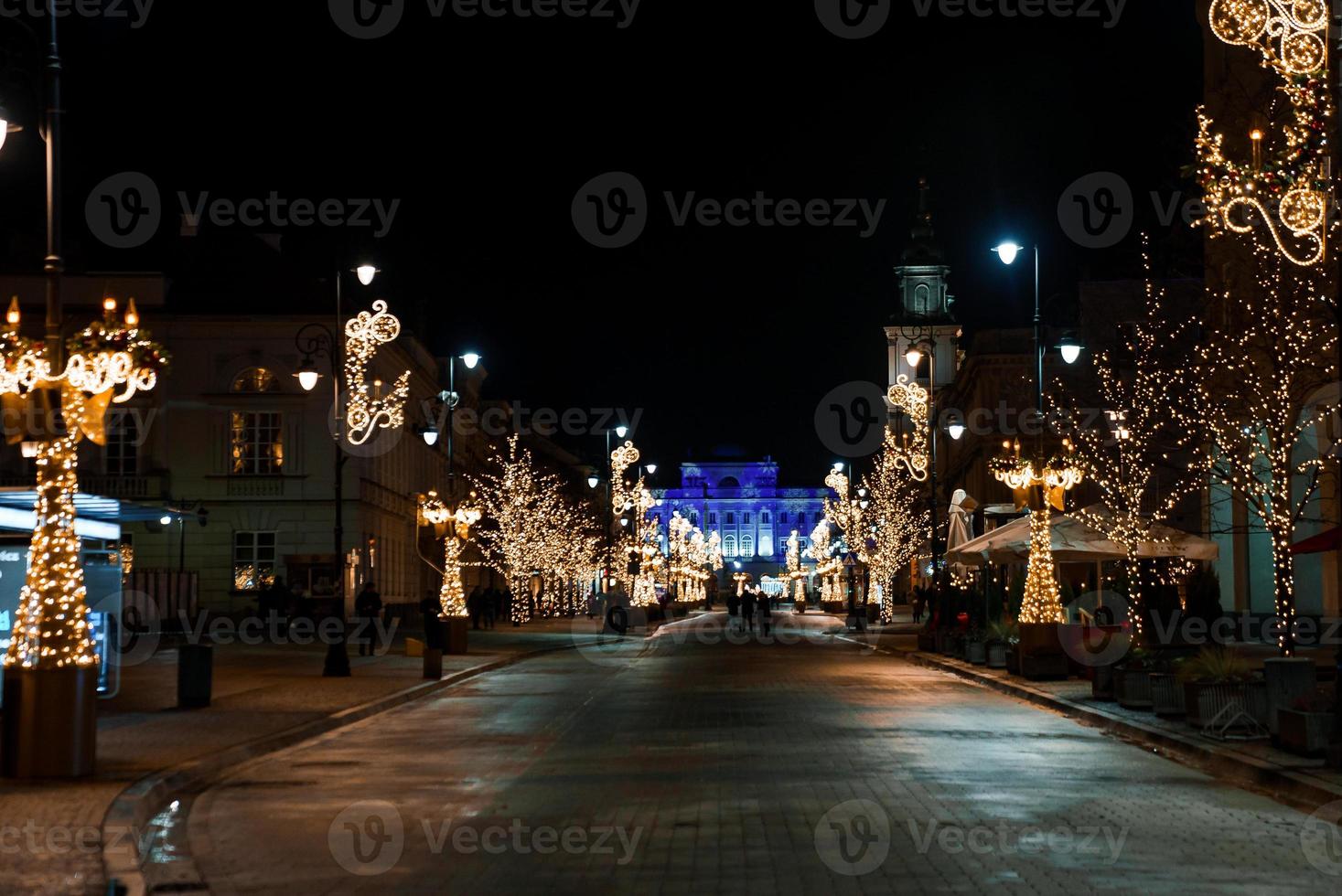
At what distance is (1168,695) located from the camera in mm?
21984

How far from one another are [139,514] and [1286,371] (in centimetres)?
1728

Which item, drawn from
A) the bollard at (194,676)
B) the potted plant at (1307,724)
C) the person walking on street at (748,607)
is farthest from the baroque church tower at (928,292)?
the potted plant at (1307,724)

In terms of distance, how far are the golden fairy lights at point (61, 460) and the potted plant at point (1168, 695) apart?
1301cm

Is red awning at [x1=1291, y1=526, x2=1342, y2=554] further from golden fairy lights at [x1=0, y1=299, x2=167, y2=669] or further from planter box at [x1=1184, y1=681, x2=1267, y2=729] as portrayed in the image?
golden fairy lights at [x1=0, y1=299, x2=167, y2=669]

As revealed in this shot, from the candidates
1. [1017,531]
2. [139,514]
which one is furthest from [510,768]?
[1017,531]

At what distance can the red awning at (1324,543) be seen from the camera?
2117cm

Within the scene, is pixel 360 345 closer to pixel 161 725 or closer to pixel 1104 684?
pixel 161 725

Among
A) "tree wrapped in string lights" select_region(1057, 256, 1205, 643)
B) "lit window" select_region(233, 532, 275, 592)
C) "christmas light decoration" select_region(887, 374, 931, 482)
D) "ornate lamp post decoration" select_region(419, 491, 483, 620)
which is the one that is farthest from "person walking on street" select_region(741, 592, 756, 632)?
"tree wrapped in string lights" select_region(1057, 256, 1205, 643)

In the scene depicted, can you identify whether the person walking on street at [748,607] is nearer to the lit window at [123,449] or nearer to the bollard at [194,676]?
the lit window at [123,449]

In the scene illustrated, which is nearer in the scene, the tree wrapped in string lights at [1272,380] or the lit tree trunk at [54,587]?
the lit tree trunk at [54,587]

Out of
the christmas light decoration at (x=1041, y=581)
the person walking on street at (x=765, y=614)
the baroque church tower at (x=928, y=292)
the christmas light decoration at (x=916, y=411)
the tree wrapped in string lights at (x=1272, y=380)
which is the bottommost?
the person walking on street at (x=765, y=614)

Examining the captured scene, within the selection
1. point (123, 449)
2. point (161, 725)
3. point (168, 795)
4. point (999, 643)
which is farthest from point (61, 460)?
point (123, 449)

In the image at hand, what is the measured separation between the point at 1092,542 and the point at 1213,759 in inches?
683

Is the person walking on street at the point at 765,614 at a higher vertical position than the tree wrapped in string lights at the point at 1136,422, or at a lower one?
lower
